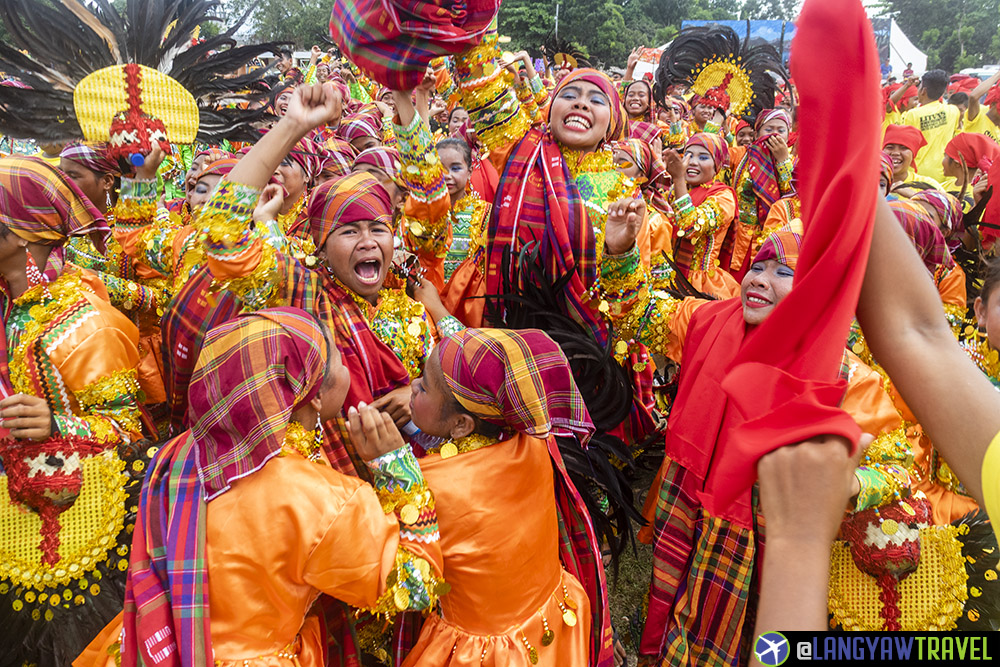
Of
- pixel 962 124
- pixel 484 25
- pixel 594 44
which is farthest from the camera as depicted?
pixel 594 44

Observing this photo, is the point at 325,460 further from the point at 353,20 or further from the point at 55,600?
the point at 353,20


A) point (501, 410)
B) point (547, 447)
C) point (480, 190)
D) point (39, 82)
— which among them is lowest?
point (547, 447)

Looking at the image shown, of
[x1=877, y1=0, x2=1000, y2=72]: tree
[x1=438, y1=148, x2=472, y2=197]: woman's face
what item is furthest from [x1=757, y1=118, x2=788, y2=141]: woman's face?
[x1=877, y1=0, x2=1000, y2=72]: tree

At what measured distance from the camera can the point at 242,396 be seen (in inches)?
72.8

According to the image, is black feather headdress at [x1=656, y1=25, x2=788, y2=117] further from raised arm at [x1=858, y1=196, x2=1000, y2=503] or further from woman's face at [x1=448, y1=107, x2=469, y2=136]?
raised arm at [x1=858, y1=196, x2=1000, y2=503]

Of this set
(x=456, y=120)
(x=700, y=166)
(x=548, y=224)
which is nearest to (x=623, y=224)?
(x=548, y=224)

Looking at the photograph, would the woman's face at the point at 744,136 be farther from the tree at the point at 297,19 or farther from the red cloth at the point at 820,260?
the tree at the point at 297,19

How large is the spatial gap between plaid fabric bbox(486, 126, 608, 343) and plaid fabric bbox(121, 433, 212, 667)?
194 centimetres

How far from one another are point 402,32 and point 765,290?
1.65m

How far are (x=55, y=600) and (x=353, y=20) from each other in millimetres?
2377

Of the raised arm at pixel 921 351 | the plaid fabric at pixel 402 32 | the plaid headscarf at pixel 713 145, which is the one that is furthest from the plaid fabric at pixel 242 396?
the plaid headscarf at pixel 713 145

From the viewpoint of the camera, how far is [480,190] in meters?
5.05

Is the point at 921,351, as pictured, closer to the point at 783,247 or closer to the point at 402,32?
the point at 783,247

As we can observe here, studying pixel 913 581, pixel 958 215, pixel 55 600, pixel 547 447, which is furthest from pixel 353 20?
pixel 958 215
